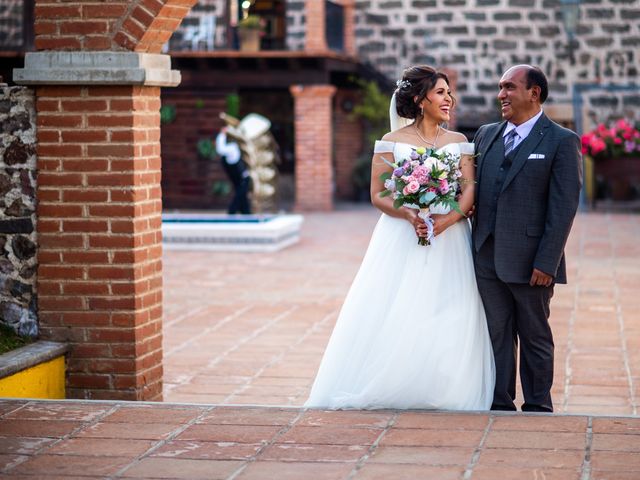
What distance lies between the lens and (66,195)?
6.70 metres

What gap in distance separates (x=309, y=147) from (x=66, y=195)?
599 inches

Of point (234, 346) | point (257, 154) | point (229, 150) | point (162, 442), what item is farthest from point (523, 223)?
point (229, 150)

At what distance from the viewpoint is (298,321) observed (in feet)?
33.2

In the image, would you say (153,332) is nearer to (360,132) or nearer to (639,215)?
(639,215)

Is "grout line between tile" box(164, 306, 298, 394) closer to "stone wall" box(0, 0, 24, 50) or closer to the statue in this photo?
the statue

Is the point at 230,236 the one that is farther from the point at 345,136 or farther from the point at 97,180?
the point at 97,180

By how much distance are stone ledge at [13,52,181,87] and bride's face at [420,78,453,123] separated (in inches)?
60.3

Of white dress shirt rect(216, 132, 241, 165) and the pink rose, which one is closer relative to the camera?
the pink rose

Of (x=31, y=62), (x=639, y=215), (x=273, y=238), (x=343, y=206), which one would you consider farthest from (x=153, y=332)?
(x=343, y=206)

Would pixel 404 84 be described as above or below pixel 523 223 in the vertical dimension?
above

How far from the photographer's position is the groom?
18.9 feet

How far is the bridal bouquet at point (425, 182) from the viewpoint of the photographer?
5832 millimetres

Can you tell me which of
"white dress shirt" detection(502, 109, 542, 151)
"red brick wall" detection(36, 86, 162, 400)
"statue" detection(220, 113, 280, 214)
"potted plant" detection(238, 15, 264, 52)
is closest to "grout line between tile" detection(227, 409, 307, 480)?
"red brick wall" detection(36, 86, 162, 400)

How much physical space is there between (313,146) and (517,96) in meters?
16.0
